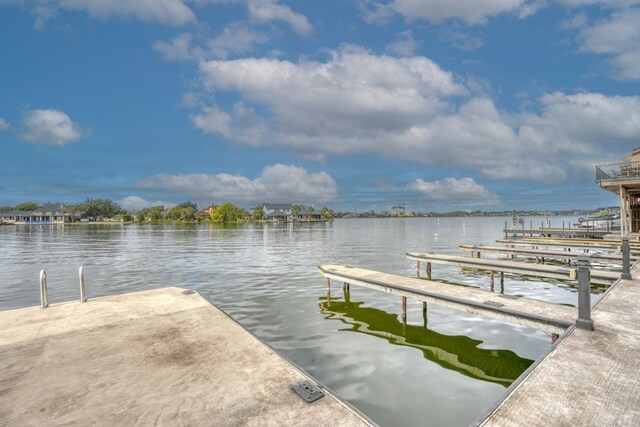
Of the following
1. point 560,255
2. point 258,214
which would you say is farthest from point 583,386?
point 258,214

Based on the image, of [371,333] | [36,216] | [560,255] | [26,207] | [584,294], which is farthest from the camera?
[26,207]

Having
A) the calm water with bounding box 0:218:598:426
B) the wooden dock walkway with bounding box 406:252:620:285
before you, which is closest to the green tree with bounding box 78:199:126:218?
the calm water with bounding box 0:218:598:426

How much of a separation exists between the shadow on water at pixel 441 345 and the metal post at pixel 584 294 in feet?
5.15

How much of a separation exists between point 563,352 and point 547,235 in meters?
39.1

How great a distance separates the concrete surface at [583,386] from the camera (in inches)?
143

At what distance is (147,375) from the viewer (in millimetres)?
4926

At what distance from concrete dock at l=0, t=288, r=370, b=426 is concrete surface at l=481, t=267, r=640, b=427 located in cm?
202

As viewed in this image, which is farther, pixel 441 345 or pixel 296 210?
pixel 296 210

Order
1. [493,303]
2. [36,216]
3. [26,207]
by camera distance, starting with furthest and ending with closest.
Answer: [26,207] → [36,216] → [493,303]

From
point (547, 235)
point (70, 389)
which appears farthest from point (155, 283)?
point (547, 235)

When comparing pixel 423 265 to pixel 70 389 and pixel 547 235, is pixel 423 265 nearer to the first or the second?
pixel 70 389

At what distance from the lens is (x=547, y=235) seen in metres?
37.3

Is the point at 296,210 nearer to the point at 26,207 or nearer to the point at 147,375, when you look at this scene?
the point at 26,207

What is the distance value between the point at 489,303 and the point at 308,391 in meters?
6.32
